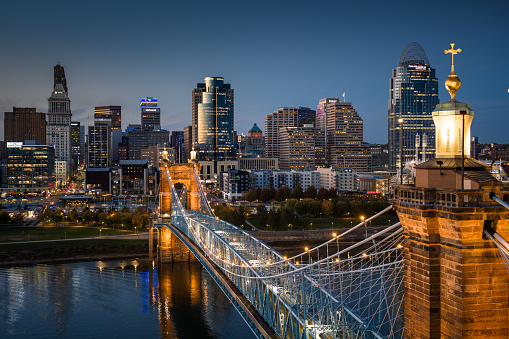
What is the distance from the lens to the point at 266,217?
72.4m

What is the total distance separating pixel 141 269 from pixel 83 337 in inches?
788

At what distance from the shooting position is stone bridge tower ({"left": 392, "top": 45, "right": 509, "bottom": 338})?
38.7 ft

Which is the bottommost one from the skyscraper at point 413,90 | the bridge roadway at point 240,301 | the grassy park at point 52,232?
the grassy park at point 52,232

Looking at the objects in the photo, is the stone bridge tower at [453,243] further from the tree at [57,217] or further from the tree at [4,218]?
the tree at [4,218]

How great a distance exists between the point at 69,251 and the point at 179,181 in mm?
15416

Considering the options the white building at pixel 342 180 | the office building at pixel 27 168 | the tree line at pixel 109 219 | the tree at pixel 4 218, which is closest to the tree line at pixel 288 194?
the white building at pixel 342 180

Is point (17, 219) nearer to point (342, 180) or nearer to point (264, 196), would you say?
point (264, 196)

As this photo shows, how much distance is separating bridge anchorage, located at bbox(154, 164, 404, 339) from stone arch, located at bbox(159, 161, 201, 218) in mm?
123

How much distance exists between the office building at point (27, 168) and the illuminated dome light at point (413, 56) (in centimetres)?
13178

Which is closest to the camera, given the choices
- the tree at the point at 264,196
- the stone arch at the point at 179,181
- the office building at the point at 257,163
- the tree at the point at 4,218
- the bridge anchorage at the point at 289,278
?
the bridge anchorage at the point at 289,278

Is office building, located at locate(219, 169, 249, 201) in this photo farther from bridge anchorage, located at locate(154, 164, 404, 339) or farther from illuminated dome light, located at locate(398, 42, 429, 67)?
illuminated dome light, located at locate(398, 42, 429, 67)

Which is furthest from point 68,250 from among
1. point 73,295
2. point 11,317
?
point 11,317

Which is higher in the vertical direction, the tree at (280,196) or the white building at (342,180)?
the white building at (342,180)

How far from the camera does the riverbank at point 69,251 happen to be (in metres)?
55.7
